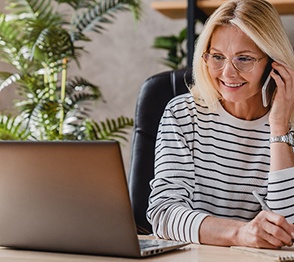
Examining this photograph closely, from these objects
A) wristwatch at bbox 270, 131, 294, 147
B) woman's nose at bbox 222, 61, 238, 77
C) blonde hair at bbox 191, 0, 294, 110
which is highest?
blonde hair at bbox 191, 0, 294, 110

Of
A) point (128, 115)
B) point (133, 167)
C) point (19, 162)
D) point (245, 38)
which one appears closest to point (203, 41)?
point (245, 38)

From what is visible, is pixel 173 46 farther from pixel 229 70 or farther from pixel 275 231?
pixel 275 231

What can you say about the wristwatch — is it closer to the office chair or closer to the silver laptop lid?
the office chair

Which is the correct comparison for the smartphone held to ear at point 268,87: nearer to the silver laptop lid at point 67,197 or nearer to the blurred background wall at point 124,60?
the silver laptop lid at point 67,197

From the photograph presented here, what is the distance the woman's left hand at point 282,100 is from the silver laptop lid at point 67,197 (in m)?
0.81

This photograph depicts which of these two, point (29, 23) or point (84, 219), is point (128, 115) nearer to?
point (29, 23)

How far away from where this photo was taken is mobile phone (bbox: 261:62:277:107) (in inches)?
76.4

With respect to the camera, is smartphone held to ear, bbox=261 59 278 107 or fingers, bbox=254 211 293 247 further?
smartphone held to ear, bbox=261 59 278 107

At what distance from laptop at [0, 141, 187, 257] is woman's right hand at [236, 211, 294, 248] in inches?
7.0

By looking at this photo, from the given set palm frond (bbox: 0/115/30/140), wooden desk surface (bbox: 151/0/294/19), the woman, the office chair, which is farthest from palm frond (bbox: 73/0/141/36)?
the woman

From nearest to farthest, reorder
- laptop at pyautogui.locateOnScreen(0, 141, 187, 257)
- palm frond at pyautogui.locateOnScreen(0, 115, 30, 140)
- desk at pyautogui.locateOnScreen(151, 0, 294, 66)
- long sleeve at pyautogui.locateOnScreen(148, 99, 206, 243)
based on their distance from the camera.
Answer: laptop at pyautogui.locateOnScreen(0, 141, 187, 257)
long sleeve at pyautogui.locateOnScreen(148, 99, 206, 243)
desk at pyautogui.locateOnScreen(151, 0, 294, 66)
palm frond at pyautogui.locateOnScreen(0, 115, 30, 140)

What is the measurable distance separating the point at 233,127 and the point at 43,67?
4.95 feet

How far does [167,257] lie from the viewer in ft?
4.23

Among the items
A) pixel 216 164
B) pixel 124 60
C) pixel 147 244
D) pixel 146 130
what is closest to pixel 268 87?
pixel 216 164
